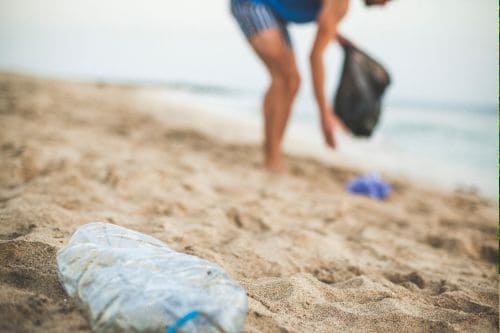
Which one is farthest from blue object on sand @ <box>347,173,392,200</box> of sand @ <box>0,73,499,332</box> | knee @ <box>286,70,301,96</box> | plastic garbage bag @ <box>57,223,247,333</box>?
plastic garbage bag @ <box>57,223,247,333</box>

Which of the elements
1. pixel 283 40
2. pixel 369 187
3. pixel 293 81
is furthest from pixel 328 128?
pixel 283 40

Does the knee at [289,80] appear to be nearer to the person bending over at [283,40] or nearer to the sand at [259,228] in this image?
the person bending over at [283,40]

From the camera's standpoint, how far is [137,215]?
5.65 ft

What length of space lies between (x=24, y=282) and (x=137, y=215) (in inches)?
27.9

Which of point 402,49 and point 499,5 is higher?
point 499,5

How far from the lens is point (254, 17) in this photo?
2.49m

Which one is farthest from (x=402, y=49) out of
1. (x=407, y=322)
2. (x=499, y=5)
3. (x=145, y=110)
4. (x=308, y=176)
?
(x=407, y=322)

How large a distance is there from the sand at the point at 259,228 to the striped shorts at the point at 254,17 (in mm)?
1066

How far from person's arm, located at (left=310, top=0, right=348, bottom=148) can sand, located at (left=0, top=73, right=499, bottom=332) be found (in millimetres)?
522

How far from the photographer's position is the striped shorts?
2482 millimetres

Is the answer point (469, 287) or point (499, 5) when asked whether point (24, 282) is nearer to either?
point (469, 287)

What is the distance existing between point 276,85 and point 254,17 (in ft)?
1.64

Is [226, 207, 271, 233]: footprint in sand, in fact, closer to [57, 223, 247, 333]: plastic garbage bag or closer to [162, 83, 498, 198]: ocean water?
[57, 223, 247, 333]: plastic garbage bag

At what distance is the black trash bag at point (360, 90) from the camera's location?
9.30 feet
